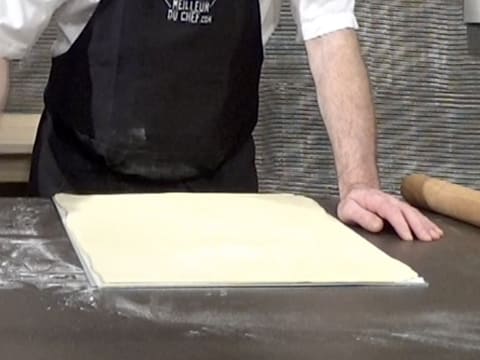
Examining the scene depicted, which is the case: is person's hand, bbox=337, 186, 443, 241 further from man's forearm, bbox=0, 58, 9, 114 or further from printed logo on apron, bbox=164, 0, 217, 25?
man's forearm, bbox=0, 58, 9, 114

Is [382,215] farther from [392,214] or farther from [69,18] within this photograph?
[69,18]

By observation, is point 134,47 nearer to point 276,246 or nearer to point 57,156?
point 57,156

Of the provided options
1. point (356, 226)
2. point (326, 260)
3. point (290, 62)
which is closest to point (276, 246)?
point (326, 260)

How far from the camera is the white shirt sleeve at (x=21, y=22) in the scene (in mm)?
1089

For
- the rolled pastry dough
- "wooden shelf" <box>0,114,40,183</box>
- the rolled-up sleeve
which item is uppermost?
the rolled-up sleeve

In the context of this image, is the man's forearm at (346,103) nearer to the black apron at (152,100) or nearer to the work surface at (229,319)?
the black apron at (152,100)

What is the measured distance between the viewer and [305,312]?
2.10ft

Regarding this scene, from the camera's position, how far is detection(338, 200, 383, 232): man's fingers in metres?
→ 0.93

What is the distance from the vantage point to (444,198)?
1025 mm

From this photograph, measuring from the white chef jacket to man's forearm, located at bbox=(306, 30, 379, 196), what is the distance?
0.7 inches

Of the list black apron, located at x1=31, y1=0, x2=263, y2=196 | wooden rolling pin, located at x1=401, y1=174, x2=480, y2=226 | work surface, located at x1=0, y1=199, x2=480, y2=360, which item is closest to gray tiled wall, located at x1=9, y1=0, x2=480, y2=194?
black apron, located at x1=31, y1=0, x2=263, y2=196

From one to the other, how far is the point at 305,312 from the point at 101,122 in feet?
1.81

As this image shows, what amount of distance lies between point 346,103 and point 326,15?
115 mm

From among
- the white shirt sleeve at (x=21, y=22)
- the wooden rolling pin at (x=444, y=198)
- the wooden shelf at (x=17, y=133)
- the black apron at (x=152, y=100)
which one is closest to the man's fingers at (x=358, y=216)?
the wooden rolling pin at (x=444, y=198)
